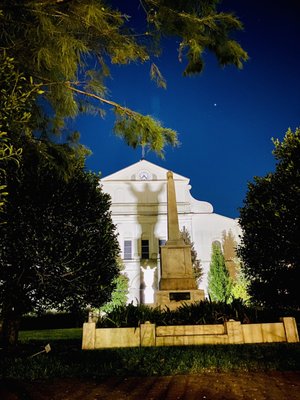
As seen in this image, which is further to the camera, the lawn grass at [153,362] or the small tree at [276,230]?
the small tree at [276,230]

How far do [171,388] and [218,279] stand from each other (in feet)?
71.7

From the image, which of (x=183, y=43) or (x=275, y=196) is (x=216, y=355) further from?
(x=275, y=196)

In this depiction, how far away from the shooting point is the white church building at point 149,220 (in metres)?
27.1

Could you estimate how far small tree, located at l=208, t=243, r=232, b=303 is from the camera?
24.2 metres

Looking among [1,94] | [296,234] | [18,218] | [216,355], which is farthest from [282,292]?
[1,94]

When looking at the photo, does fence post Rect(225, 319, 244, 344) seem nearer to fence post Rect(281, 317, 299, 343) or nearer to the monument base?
fence post Rect(281, 317, 299, 343)

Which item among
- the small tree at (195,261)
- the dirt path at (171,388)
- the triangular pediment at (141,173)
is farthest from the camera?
the triangular pediment at (141,173)

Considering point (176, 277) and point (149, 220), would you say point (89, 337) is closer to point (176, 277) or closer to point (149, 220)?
point (176, 277)

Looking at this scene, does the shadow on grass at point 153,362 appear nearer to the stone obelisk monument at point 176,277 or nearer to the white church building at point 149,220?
the stone obelisk monument at point 176,277

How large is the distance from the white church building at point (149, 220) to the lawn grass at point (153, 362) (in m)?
20.1

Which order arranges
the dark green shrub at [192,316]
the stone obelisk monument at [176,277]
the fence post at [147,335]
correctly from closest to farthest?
the fence post at [147,335] < the dark green shrub at [192,316] < the stone obelisk monument at [176,277]

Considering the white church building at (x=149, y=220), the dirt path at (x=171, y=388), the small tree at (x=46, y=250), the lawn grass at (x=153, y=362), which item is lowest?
the dirt path at (x=171, y=388)

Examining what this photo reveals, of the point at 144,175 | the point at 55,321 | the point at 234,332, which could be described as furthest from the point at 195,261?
the point at 234,332

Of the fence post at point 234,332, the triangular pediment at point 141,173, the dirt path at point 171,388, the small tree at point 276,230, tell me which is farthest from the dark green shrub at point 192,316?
the triangular pediment at point 141,173
